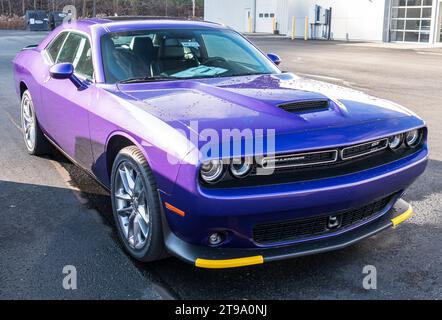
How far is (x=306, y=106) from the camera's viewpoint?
3344 millimetres

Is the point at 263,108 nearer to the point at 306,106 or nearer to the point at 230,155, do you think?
the point at 306,106

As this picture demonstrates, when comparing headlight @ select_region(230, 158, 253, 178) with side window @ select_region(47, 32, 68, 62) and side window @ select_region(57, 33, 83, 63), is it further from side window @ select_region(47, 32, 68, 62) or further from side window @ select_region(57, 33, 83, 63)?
side window @ select_region(47, 32, 68, 62)

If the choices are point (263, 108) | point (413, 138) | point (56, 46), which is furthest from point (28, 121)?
point (413, 138)

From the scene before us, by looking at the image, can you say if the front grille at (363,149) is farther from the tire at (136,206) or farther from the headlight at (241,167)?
the tire at (136,206)

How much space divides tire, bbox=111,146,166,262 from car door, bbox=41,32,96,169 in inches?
23.2

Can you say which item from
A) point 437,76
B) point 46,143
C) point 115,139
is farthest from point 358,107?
point 437,76

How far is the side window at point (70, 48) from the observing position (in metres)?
4.81

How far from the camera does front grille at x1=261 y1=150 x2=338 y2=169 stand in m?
2.94

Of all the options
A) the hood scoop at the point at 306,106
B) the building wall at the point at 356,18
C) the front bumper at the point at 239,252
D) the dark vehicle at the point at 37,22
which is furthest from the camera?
the dark vehicle at the point at 37,22

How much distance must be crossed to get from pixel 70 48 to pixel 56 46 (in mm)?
518

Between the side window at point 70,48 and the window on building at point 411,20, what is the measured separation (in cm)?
2526

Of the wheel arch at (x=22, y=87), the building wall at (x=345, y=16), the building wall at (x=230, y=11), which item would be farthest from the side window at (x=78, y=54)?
the building wall at (x=230, y=11)

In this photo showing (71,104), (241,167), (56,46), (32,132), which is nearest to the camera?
(241,167)

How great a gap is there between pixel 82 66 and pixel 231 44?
139 centimetres
